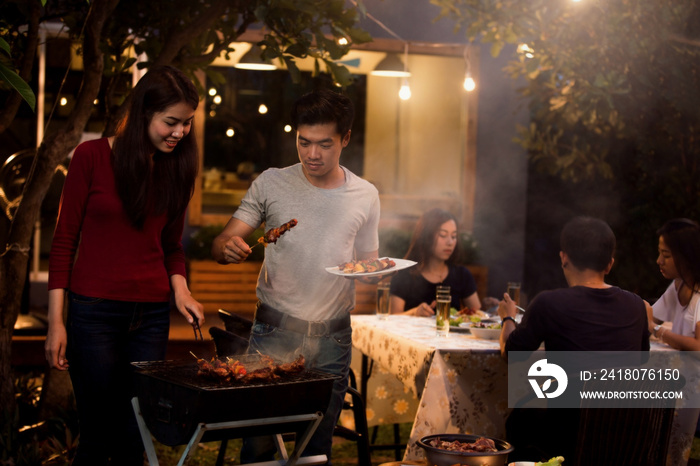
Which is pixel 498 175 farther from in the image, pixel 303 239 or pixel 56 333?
pixel 56 333

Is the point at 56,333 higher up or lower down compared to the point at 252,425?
higher up

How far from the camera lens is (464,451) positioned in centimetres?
257

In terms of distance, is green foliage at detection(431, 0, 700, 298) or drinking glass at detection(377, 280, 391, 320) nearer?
drinking glass at detection(377, 280, 391, 320)

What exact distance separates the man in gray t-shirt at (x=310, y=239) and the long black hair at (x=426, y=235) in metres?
2.12

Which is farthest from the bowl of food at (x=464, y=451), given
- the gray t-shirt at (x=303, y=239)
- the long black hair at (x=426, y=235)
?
the long black hair at (x=426, y=235)

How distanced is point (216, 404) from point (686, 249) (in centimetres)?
285

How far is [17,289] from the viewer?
4.18 metres

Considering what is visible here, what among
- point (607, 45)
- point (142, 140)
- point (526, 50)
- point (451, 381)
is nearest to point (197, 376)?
point (142, 140)

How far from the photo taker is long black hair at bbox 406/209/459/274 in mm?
5193

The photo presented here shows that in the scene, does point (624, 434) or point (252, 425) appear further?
point (624, 434)

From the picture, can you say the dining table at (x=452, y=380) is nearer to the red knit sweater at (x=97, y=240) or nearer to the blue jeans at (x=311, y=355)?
the blue jeans at (x=311, y=355)

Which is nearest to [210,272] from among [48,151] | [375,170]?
[375,170]

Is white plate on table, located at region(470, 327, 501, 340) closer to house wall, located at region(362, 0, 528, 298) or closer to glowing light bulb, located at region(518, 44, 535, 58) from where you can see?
glowing light bulb, located at region(518, 44, 535, 58)

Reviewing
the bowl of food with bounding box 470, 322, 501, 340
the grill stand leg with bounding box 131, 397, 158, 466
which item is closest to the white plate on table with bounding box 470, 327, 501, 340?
the bowl of food with bounding box 470, 322, 501, 340
